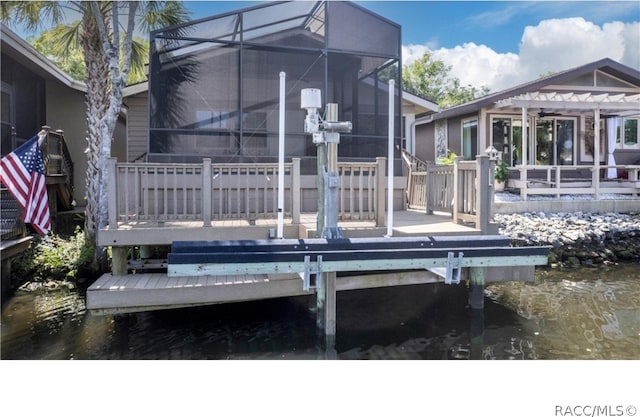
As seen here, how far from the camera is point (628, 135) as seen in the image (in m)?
14.6

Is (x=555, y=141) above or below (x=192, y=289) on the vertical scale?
above

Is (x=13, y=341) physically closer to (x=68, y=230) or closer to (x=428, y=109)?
(x=68, y=230)

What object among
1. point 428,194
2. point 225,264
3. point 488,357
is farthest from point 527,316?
point 225,264

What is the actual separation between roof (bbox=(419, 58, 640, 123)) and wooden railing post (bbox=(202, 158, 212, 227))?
9715mm

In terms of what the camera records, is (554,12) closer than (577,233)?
Yes

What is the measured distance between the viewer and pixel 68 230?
9.40 metres

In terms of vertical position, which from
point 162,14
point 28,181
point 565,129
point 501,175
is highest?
point 162,14

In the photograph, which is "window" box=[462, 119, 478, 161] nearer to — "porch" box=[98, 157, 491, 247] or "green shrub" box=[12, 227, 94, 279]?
"porch" box=[98, 157, 491, 247]

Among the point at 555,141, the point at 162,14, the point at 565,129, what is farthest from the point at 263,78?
the point at 565,129

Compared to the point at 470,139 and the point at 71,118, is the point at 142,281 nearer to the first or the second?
the point at 71,118

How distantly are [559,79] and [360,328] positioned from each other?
11188mm

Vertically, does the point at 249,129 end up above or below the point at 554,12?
below

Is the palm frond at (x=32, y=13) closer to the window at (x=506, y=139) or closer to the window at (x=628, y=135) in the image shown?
the window at (x=506, y=139)

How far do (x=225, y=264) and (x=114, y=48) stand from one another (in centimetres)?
490
